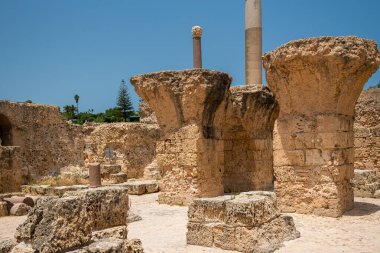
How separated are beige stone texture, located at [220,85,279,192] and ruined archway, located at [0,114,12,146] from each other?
11.5 m

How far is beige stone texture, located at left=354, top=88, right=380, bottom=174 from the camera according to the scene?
11.7 metres

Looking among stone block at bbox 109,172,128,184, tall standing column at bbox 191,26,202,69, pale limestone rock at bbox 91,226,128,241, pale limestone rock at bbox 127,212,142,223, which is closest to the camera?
pale limestone rock at bbox 91,226,128,241

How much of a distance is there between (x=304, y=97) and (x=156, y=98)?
4236 millimetres

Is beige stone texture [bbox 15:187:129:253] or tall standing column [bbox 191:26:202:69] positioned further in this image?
tall standing column [bbox 191:26:202:69]

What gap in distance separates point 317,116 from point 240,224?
3.48 metres

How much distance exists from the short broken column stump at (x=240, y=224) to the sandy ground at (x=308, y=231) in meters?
0.16

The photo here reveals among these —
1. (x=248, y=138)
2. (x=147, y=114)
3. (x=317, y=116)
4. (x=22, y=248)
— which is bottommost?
(x=22, y=248)

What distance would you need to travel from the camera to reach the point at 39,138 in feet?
64.4

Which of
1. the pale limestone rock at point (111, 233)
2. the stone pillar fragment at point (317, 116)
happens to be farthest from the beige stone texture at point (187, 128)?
the pale limestone rock at point (111, 233)

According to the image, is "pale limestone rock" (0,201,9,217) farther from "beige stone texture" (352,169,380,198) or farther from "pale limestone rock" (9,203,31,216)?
"beige stone texture" (352,169,380,198)

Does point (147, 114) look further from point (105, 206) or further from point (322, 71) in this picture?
point (105, 206)

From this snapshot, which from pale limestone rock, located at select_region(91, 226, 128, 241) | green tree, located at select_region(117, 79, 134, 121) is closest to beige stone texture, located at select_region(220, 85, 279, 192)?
pale limestone rock, located at select_region(91, 226, 128, 241)

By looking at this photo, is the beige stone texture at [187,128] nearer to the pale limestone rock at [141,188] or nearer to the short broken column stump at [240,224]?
the pale limestone rock at [141,188]

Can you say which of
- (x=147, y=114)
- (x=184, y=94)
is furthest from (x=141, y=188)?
(x=147, y=114)
